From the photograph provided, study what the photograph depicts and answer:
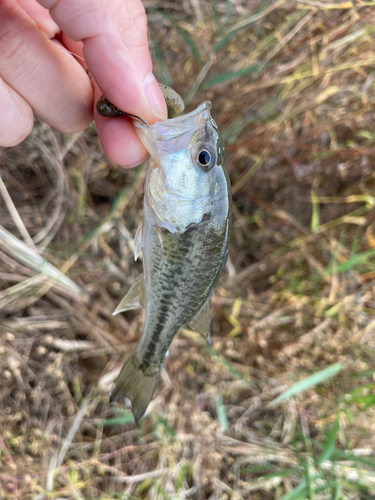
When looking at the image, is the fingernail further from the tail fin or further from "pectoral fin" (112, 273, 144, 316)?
the tail fin

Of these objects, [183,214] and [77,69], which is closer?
[183,214]

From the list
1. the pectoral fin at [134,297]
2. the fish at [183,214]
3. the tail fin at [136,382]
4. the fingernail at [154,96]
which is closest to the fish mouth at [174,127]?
the fish at [183,214]

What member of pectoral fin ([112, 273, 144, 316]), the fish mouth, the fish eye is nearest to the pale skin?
the fish mouth

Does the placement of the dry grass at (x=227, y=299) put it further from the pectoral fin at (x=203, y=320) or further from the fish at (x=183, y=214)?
the fish at (x=183, y=214)

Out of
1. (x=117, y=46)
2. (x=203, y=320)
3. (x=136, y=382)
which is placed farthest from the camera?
(x=136, y=382)

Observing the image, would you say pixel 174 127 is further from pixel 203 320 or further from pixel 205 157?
pixel 203 320

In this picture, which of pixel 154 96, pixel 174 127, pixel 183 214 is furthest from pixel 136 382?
pixel 154 96
